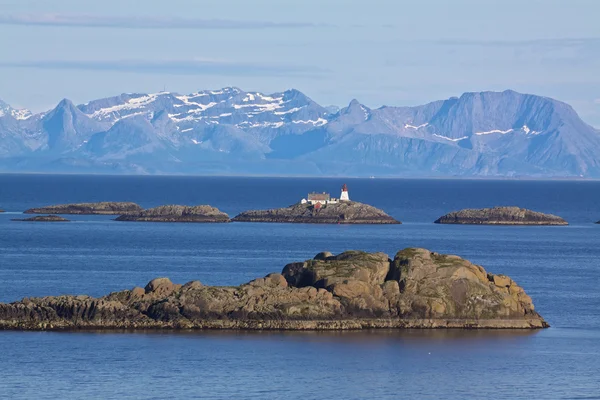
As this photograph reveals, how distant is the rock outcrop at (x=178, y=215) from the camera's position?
135 meters

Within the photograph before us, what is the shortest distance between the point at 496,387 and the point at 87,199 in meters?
159

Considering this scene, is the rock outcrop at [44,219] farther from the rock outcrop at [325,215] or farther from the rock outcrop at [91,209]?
the rock outcrop at [325,215]

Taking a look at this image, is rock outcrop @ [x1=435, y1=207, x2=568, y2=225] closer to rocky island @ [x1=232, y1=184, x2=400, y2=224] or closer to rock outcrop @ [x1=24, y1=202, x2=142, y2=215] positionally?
rocky island @ [x1=232, y1=184, x2=400, y2=224]

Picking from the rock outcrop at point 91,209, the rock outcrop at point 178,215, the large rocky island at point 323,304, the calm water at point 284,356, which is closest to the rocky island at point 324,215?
the rock outcrop at point 178,215

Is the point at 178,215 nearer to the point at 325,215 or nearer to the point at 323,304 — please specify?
the point at 325,215

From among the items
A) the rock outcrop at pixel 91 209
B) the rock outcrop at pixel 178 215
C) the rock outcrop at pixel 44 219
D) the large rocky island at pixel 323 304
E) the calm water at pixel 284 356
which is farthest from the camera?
the rock outcrop at pixel 91 209

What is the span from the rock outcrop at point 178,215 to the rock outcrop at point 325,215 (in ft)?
8.50

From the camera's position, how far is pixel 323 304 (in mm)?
52281

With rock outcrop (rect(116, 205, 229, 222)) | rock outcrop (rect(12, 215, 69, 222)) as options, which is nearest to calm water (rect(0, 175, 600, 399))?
rock outcrop (rect(12, 215, 69, 222))

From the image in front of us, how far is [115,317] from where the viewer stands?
5138 centimetres

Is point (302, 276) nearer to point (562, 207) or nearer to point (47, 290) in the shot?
point (47, 290)

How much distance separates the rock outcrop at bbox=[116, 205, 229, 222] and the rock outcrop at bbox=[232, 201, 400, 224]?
2.59 meters

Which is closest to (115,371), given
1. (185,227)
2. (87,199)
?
(185,227)

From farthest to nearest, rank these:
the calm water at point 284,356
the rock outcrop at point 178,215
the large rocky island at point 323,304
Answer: the rock outcrop at point 178,215, the large rocky island at point 323,304, the calm water at point 284,356
